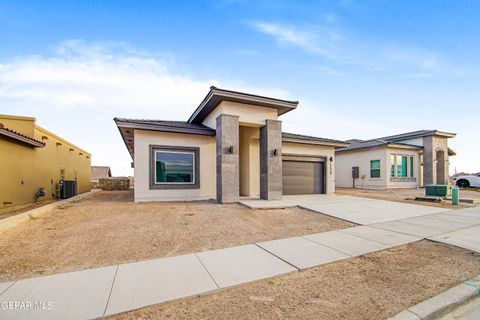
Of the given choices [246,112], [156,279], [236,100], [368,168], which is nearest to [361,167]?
[368,168]

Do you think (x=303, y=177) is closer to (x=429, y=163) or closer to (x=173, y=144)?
(x=173, y=144)

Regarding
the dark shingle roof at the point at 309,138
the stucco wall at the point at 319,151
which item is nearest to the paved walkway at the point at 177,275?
the stucco wall at the point at 319,151

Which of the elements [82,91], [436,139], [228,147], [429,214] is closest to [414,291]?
[429,214]

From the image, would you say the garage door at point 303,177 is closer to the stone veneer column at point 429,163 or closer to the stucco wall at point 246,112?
the stucco wall at point 246,112

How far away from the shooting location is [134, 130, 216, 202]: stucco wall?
9.88 m

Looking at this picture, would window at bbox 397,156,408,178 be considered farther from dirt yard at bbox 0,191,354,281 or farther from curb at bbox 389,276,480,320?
curb at bbox 389,276,480,320

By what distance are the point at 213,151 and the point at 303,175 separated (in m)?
6.16

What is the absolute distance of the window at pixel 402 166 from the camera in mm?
18812

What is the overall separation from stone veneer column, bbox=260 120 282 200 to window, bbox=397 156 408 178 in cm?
1495

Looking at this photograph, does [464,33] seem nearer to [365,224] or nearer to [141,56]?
[365,224]

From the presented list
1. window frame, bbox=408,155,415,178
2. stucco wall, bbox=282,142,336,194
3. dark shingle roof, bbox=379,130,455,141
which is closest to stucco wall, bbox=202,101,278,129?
stucco wall, bbox=282,142,336,194

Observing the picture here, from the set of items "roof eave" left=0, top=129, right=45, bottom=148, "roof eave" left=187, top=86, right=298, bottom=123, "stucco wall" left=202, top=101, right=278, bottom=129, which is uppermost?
"roof eave" left=187, top=86, right=298, bottom=123

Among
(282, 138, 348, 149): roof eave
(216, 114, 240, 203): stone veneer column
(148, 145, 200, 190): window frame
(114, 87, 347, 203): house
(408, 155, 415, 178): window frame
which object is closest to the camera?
(216, 114, 240, 203): stone veneer column

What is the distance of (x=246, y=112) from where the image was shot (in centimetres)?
1012
